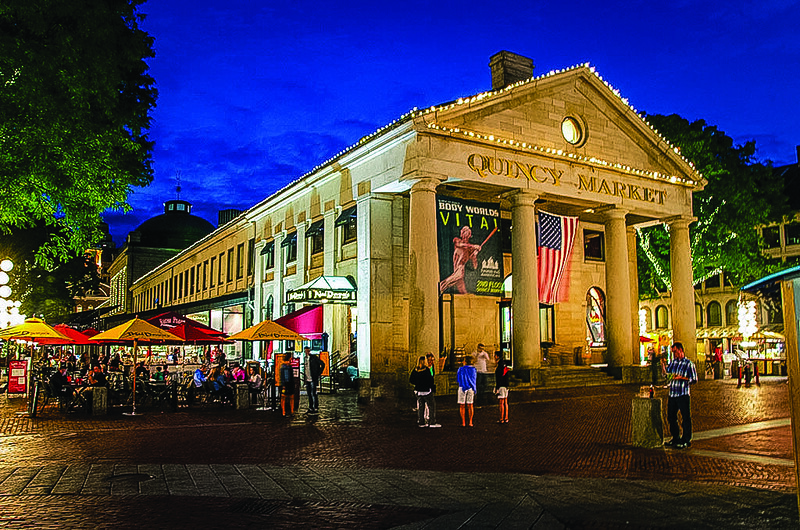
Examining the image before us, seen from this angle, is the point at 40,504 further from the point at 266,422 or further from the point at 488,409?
the point at 488,409

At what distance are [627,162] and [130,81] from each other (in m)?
19.6

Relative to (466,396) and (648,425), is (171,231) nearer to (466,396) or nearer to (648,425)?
(466,396)

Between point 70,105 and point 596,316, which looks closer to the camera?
point 70,105

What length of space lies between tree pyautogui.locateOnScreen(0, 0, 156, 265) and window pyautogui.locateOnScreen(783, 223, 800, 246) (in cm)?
5258

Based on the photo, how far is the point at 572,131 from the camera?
1098 inches

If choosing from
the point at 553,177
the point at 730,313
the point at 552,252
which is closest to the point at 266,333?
the point at 552,252

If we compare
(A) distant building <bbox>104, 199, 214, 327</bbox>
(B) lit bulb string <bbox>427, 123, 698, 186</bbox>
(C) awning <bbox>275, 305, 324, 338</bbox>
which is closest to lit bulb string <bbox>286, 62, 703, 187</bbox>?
(B) lit bulb string <bbox>427, 123, 698, 186</bbox>

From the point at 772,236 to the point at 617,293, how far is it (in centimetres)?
3614

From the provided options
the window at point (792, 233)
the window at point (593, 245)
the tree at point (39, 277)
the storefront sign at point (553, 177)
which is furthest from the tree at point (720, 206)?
the tree at point (39, 277)

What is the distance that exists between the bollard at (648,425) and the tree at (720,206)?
91.6ft

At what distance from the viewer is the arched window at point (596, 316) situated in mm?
32625

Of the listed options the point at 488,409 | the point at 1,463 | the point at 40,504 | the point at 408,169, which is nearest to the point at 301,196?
the point at 408,169

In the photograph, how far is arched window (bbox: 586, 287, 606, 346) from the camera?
3262cm

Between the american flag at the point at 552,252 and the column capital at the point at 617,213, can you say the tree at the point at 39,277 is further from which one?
the column capital at the point at 617,213
